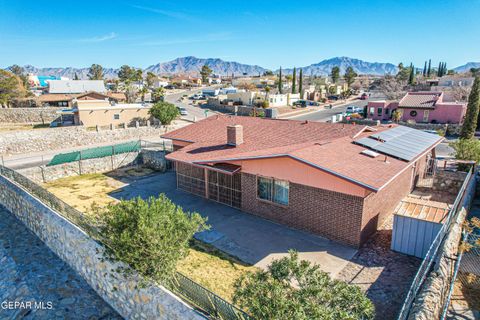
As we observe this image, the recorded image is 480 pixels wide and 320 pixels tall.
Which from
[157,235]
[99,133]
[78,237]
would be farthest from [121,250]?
[99,133]

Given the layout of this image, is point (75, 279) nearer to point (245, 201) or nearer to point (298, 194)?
point (245, 201)

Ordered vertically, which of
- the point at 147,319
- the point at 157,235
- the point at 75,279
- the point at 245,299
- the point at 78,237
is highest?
the point at 157,235

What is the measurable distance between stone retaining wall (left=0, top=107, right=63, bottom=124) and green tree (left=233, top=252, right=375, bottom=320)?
54822mm

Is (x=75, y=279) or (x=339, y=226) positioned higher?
(x=339, y=226)

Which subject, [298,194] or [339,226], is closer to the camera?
[339,226]

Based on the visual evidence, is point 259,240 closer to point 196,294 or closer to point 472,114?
point 196,294

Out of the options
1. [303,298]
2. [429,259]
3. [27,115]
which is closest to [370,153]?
[429,259]

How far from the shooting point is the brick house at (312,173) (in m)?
13.2

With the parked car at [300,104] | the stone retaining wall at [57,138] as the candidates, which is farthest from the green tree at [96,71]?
the stone retaining wall at [57,138]

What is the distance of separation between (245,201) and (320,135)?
6335 mm

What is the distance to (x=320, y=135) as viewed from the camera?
19094mm

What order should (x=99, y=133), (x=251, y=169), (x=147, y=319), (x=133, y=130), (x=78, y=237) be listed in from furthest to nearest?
1. (x=133, y=130)
2. (x=99, y=133)
3. (x=251, y=169)
4. (x=78, y=237)
5. (x=147, y=319)

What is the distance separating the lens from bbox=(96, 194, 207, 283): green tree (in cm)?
826

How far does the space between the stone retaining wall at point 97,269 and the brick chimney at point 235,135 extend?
33.5ft
